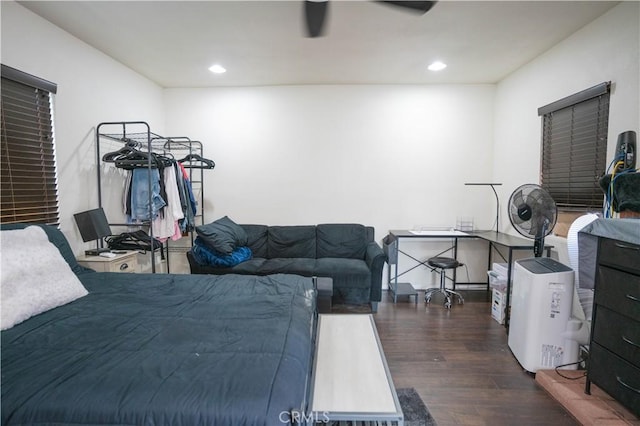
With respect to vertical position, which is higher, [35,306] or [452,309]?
[35,306]

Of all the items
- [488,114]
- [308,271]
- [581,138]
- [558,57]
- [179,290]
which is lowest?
[308,271]

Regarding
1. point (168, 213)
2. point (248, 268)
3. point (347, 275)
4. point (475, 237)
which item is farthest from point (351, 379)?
point (475, 237)

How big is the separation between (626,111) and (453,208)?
185 cm

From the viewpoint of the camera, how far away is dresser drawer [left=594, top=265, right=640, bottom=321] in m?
1.43

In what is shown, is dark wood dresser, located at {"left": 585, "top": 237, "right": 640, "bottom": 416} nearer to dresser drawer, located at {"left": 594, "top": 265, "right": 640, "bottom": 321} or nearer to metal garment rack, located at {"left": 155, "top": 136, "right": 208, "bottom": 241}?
dresser drawer, located at {"left": 594, "top": 265, "right": 640, "bottom": 321}

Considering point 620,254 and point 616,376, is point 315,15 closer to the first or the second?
point 620,254

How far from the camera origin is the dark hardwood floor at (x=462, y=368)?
1.66 metres

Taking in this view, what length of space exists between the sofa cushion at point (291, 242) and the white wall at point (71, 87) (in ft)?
5.80

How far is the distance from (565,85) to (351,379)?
3130mm

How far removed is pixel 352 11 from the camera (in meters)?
2.08

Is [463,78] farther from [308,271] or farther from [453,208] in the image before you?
[308,271]

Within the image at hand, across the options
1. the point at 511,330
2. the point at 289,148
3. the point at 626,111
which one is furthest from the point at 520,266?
the point at 289,148

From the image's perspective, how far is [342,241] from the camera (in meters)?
3.54

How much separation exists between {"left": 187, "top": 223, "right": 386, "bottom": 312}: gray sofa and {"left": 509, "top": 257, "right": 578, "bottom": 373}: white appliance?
1312mm
